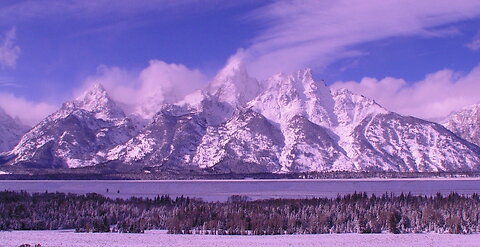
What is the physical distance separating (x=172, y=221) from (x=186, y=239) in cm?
2044

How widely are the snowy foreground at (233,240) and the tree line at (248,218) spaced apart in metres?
7.97

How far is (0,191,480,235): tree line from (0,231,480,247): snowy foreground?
7974 millimetres

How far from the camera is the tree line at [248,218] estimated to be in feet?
302

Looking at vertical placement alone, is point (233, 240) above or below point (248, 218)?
below

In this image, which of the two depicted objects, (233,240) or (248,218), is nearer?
(233,240)

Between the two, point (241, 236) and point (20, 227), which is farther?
point (20, 227)

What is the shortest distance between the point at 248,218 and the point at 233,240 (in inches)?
910

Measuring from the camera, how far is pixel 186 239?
78250 millimetres

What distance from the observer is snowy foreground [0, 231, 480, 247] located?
72.6 meters

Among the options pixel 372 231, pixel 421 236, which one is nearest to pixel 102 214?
pixel 372 231

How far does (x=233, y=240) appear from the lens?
254 feet

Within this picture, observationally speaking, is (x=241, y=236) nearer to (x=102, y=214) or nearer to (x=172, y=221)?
(x=172, y=221)

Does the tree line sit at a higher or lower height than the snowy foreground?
higher

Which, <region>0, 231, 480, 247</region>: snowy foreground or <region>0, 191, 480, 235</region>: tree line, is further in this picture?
<region>0, 191, 480, 235</region>: tree line
